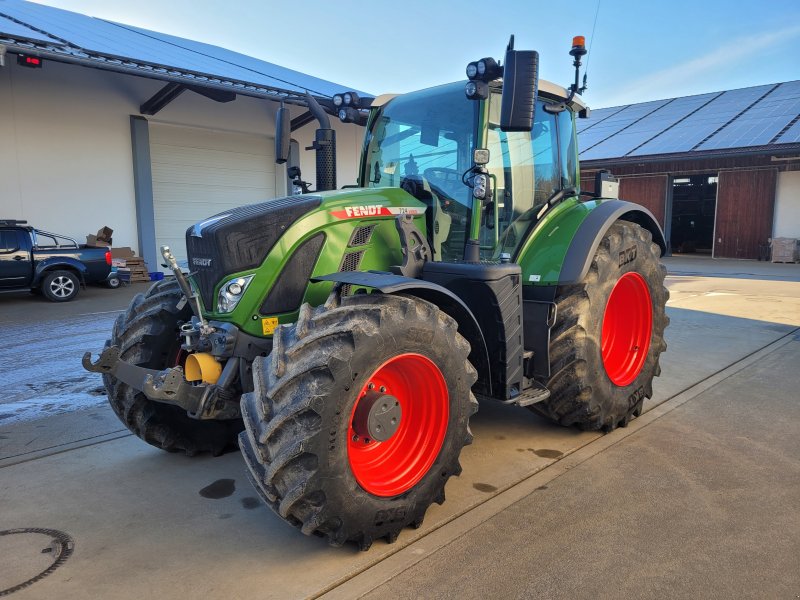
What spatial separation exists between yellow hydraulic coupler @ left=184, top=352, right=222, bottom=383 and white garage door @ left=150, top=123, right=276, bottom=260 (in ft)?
38.9

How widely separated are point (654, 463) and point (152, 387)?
2712 mm

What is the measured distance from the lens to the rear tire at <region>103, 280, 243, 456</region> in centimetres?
321

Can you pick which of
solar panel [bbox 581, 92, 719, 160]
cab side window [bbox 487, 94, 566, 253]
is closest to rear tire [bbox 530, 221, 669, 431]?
cab side window [bbox 487, 94, 566, 253]

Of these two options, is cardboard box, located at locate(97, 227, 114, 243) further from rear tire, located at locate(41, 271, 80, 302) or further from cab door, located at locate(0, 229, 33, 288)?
cab door, located at locate(0, 229, 33, 288)

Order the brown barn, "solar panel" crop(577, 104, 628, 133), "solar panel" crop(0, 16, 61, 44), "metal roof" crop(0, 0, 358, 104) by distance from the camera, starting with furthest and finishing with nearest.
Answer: "solar panel" crop(577, 104, 628, 133), the brown barn, "metal roof" crop(0, 0, 358, 104), "solar panel" crop(0, 16, 61, 44)

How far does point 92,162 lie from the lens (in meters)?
12.6

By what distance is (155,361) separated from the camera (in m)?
3.24

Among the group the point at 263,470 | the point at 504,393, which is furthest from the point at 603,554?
the point at 263,470

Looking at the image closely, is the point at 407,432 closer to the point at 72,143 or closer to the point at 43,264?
the point at 43,264

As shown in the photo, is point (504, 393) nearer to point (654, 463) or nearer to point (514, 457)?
point (514, 457)

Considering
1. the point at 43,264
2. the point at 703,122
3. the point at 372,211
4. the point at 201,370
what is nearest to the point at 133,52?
the point at 43,264

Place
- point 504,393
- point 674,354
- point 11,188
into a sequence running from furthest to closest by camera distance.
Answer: point 11,188, point 674,354, point 504,393

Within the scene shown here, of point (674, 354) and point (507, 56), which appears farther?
point (674, 354)

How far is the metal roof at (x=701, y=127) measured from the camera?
55.6ft
